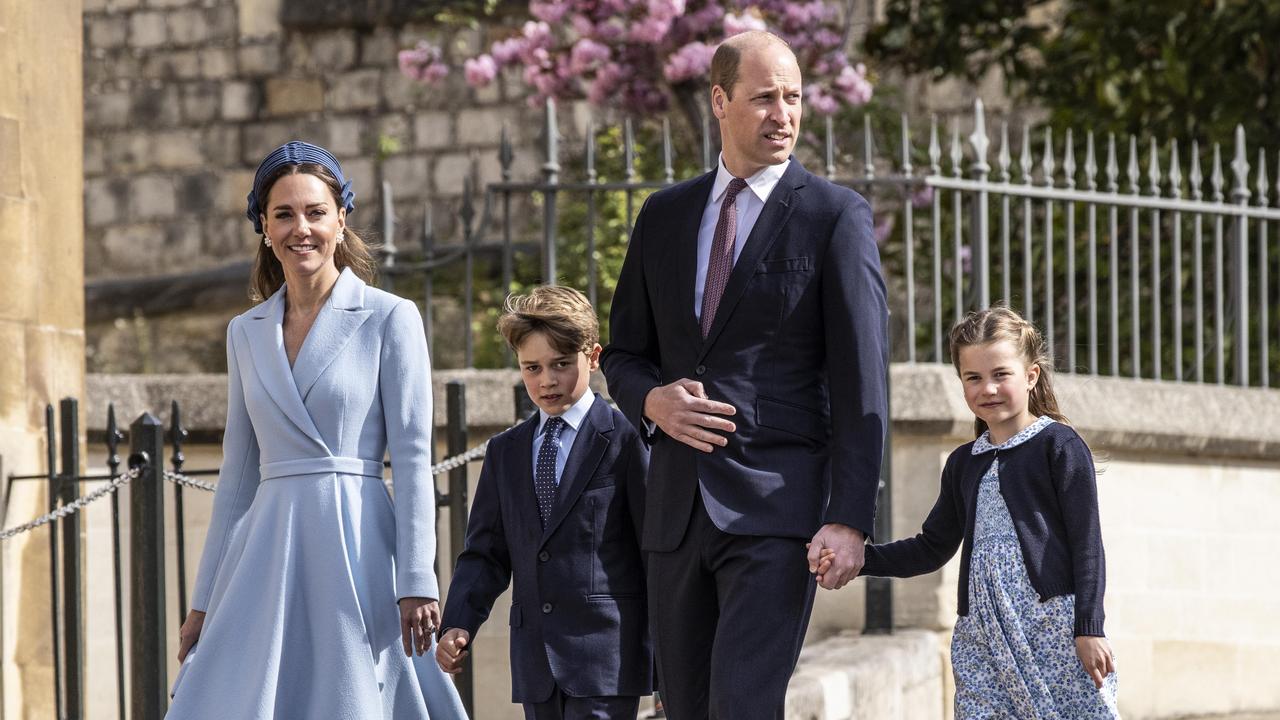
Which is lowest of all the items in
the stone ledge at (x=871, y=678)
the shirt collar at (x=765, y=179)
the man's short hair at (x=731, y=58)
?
the stone ledge at (x=871, y=678)

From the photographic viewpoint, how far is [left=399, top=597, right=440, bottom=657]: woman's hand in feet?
11.6

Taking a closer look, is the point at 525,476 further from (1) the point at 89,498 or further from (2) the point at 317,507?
(1) the point at 89,498

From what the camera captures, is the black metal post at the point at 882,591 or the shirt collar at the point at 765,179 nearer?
the shirt collar at the point at 765,179

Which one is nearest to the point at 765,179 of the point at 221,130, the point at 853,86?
the point at 853,86

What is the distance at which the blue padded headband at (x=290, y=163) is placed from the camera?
12.1 feet

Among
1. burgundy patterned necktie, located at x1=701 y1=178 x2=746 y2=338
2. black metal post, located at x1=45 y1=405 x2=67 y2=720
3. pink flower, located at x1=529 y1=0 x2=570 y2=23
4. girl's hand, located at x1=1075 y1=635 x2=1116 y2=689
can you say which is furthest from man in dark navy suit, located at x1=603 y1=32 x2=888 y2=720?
pink flower, located at x1=529 y1=0 x2=570 y2=23

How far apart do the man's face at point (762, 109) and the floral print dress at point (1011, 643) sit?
774 mm

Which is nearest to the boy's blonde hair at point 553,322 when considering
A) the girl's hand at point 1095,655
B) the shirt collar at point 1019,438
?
the shirt collar at point 1019,438

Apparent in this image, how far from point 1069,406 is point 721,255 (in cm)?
329

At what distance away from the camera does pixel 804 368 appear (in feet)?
11.0

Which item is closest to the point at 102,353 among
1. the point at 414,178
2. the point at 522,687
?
the point at 414,178

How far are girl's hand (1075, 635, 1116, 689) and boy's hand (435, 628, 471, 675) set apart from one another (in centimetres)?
116

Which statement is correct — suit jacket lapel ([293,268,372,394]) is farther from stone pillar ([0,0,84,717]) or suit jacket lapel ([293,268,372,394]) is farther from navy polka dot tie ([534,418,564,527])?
stone pillar ([0,0,84,717])

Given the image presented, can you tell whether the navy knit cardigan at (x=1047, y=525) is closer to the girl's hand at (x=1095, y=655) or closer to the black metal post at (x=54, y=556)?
the girl's hand at (x=1095, y=655)
